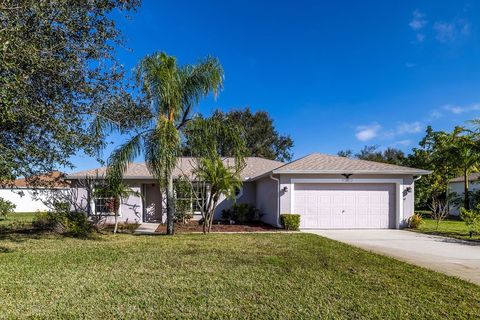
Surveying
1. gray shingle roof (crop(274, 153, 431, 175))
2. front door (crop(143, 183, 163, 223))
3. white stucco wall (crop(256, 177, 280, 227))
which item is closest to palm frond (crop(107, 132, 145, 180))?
gray shingle roof (crop(274, 153, 431, 175))

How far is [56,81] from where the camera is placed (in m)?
7.17

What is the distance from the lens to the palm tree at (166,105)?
1077cm

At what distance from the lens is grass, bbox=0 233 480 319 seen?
4.35m

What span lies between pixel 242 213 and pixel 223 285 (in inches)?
451

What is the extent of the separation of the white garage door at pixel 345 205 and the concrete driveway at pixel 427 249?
1.29 metres

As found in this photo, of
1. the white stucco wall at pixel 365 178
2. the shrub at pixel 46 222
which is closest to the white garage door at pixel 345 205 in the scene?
the white stucco wall at pixel 365 178

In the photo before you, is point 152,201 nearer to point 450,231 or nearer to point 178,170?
point 178,170

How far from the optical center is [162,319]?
4.04 metres

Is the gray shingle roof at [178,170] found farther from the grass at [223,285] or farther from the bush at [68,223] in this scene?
the grass at [223,285]

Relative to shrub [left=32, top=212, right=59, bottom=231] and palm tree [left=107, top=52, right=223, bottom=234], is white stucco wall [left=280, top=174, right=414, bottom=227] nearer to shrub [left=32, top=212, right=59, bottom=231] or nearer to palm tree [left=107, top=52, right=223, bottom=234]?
palm tree [left=107, top=52, right=223, bottom=234]

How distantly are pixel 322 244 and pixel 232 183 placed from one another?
4293 mm

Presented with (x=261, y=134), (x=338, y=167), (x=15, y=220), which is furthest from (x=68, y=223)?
(x=261, y=134)

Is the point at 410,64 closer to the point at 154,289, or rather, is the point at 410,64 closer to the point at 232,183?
the point at 232,183

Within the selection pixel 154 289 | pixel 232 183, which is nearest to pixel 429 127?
pixel 232 183
